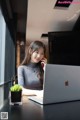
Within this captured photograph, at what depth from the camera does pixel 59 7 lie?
13.2ft

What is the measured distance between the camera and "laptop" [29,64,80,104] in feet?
4.26

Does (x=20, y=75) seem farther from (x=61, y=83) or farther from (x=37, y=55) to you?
(x=61, y=83)

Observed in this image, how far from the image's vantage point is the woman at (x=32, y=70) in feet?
6.64

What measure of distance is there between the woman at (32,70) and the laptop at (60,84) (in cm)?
56

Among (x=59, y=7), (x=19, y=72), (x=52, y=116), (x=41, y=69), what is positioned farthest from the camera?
(x=59, y=7)

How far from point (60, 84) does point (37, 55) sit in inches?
29.2

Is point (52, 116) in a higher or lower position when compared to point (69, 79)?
lower

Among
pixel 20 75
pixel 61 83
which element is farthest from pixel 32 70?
pixel 61 83

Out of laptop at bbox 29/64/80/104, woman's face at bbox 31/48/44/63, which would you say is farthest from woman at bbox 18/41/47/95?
laptop at bbox 29/64/80/104

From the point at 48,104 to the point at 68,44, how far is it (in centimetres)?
359

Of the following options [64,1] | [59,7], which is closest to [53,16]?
[59,7]

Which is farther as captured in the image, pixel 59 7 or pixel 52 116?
pixel 59 7

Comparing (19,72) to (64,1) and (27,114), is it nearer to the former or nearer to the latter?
(27,114)

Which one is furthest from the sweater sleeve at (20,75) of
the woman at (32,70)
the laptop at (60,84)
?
the laptop at (60,84)
